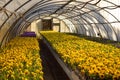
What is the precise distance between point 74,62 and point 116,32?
401 inches

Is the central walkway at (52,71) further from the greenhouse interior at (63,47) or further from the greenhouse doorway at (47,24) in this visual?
the greenhouse doorway at (47,24)

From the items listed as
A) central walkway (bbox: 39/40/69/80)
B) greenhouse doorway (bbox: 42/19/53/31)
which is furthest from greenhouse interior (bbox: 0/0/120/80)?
greenhouse doorway (bbox: 42/19/53/31)

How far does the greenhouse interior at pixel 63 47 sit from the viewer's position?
19.9 feet

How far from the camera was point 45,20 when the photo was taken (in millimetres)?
37875

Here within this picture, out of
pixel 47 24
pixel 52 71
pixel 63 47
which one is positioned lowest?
pixel 52 71

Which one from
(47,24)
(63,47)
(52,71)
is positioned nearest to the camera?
(63,47)

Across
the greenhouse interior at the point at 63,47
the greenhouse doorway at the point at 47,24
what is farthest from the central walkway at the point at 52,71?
the greenhouse doorway at the point at 47,24

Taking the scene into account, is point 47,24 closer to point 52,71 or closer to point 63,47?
point 52,71

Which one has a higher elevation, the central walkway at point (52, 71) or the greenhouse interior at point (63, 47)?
the greenhouse interior at point (63, 47)

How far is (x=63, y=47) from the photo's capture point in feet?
36.8

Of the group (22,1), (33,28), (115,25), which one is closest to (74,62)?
(22,1)

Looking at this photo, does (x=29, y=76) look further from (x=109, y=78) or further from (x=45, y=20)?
(x=45, y=20)

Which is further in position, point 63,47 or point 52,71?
point 52,71

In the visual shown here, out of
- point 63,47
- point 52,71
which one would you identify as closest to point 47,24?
point 52,71
